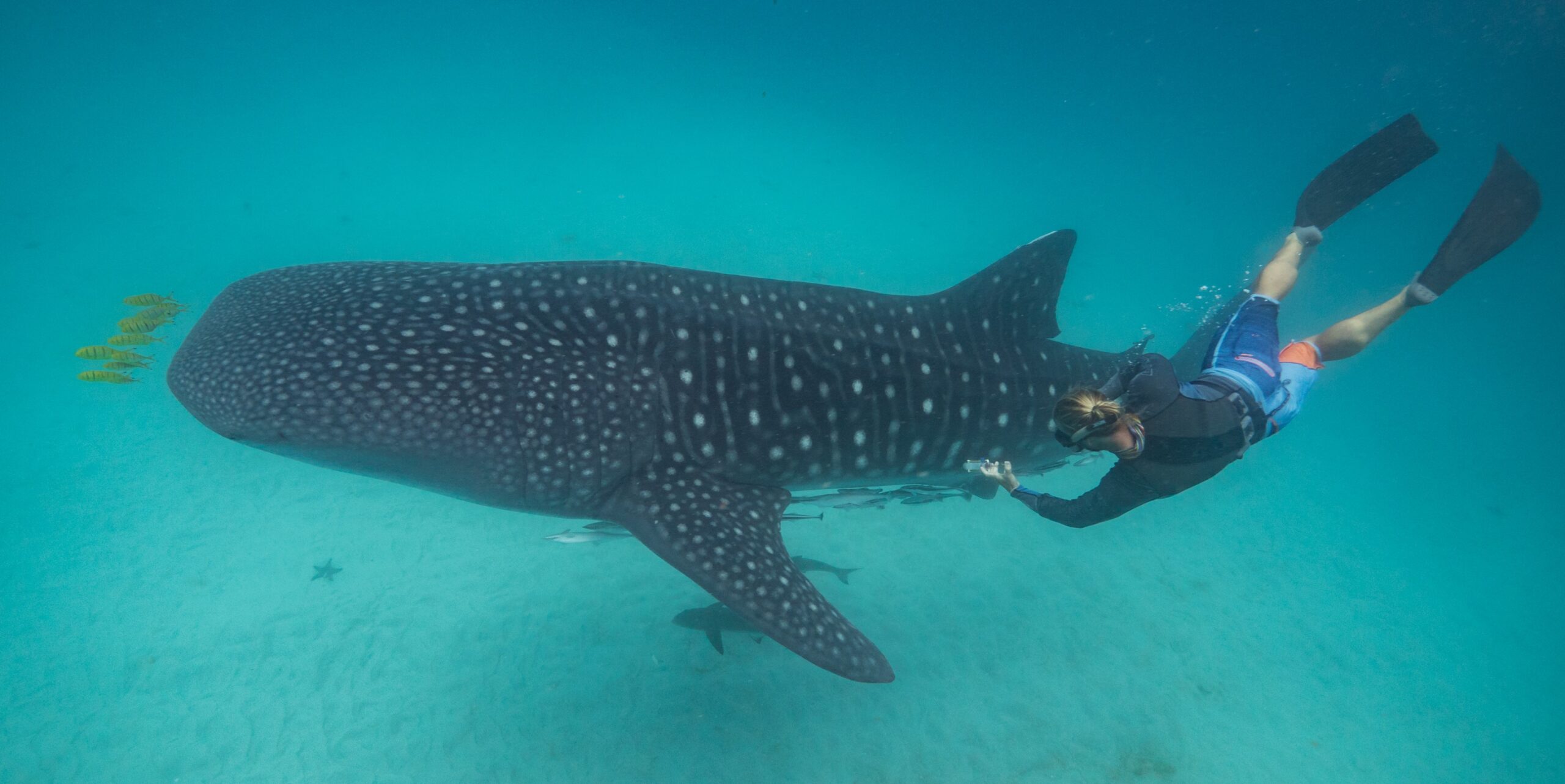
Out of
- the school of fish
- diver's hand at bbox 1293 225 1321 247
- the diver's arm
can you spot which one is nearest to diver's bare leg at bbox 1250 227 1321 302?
diver's hand at bbox 1293 225 1321 247

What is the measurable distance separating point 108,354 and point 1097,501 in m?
16.6

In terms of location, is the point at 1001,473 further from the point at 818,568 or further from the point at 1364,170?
the point at 1364,170

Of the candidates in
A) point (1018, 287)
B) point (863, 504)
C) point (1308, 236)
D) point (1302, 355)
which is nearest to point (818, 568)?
point (863, 504)

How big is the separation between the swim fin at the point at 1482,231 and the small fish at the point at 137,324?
787 inches

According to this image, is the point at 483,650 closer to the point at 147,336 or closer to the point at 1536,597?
the point at 147,336

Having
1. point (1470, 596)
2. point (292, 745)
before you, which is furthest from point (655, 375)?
point (1470, 596)

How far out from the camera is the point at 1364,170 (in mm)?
6621

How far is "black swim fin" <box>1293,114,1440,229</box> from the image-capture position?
6.58 m

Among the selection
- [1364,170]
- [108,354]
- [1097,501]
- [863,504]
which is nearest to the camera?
[1097,501]

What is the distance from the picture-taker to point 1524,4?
22.0m

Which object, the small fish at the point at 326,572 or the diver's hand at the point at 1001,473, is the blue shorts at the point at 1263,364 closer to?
the diver's hand at the point at 1001,473

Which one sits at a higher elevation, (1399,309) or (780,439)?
(1399,309)

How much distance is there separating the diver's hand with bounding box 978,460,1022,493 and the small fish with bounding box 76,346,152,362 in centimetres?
1517

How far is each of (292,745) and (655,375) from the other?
676cm
